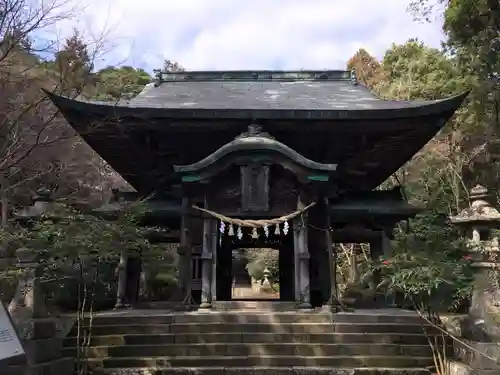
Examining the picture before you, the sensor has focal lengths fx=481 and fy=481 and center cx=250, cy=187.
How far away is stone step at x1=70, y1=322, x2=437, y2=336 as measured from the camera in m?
7.66

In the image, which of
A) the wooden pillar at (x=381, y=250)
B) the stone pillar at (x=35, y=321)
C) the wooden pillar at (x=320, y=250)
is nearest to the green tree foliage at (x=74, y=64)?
the stone pillar at (x=35, y=321)

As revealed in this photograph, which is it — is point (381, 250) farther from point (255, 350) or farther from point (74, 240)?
point (74, 240)

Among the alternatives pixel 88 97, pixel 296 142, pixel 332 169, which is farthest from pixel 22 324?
pixel 296 142

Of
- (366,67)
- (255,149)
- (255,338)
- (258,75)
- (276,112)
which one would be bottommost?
(255,338)

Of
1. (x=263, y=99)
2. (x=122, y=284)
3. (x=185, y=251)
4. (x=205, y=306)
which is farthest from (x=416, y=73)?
(x=205, y=306)

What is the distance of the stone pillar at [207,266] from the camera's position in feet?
28.7

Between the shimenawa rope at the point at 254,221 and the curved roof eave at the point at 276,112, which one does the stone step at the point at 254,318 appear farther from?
the curved roof eave at the point at 276,112

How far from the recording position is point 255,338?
748 centimetres

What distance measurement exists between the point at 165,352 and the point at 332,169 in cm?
435

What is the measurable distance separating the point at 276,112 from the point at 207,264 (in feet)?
10.8

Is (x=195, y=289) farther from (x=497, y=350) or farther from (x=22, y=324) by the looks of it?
(x=497, y=350)

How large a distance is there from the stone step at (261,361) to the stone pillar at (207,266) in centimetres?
167

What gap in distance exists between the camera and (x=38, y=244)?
666cm

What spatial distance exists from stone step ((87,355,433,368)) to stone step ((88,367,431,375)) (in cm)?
17
